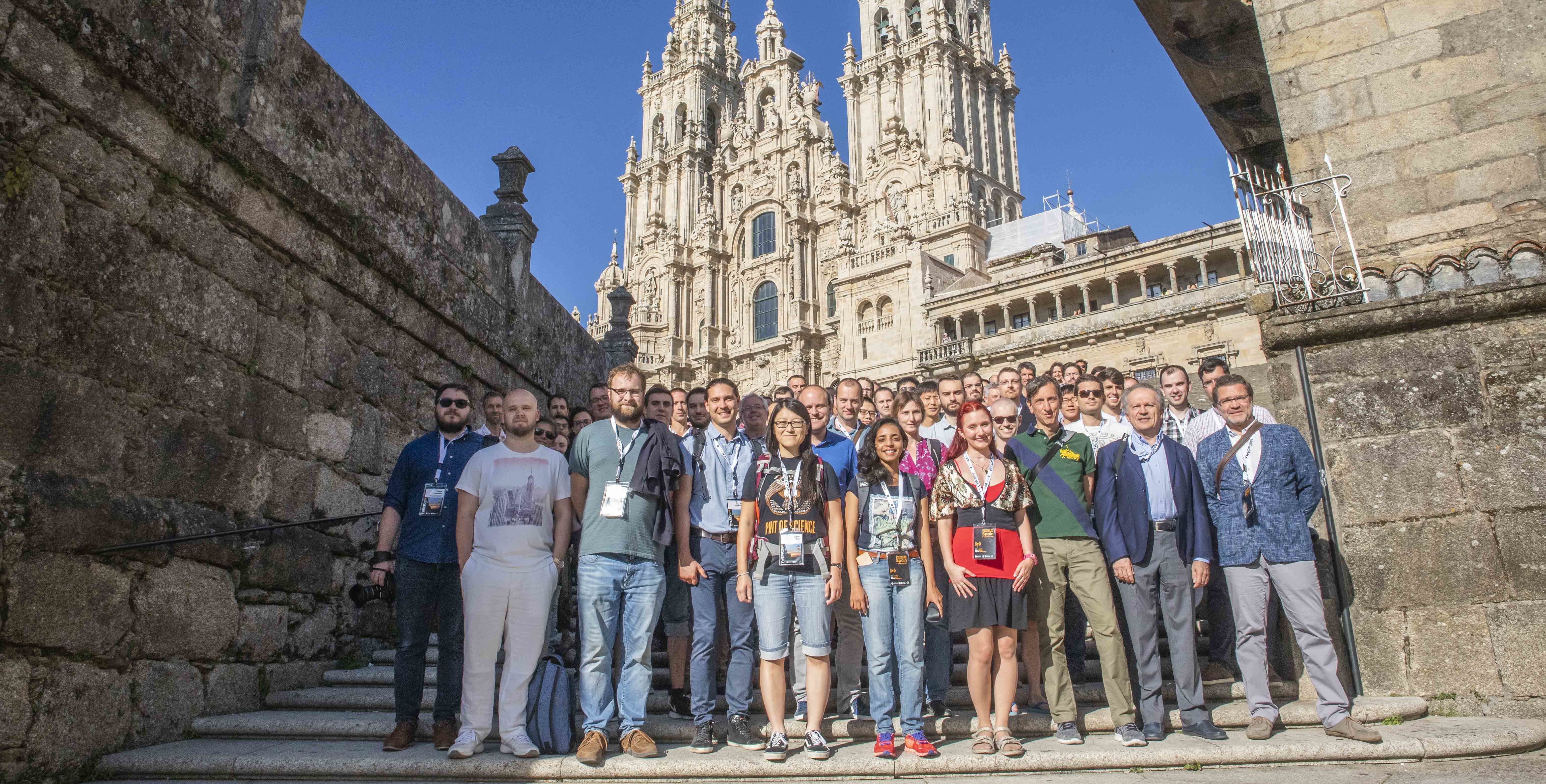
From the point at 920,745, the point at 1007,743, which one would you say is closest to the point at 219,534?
the point at 920,745

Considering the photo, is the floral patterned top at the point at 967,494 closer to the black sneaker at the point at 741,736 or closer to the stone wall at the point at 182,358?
the black sneaker at the point at 741,736

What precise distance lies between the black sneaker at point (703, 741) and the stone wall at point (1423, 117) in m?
4.72

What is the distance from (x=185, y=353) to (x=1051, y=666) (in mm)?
4720

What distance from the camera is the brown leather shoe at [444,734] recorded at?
4.27m

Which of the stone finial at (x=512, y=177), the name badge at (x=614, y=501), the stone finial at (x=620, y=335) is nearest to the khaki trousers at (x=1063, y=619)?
the name badge at (x=614, y=501)

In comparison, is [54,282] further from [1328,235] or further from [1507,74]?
[1507,74]

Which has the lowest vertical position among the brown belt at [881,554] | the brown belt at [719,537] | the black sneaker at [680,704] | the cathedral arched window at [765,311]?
the black sneaker at [680,704]

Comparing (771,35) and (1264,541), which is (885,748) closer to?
(1264,541)

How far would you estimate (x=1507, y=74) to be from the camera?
5633mm

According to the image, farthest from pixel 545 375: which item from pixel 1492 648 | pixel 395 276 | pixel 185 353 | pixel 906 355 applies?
pixel 906 355

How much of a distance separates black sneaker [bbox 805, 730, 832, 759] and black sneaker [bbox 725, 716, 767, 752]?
1.00 ft

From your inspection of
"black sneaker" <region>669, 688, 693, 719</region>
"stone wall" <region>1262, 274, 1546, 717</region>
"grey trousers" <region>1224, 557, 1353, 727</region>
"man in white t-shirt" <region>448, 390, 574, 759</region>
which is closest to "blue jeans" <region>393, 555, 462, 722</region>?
"man in white t-shirt" <region>448, 390, 574, 759</region>

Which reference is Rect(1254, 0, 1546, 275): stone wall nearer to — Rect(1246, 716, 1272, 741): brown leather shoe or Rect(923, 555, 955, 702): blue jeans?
Rect(1246, 716, 1272, 741): brown leather shoe

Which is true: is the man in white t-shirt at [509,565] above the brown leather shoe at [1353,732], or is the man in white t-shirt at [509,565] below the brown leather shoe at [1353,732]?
above
